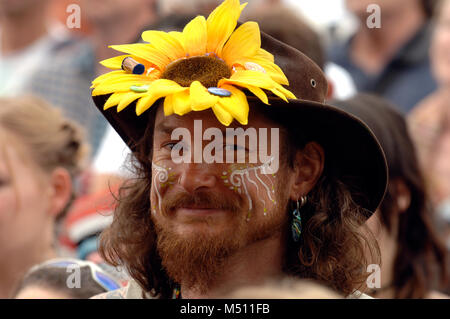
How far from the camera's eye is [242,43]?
2148mm

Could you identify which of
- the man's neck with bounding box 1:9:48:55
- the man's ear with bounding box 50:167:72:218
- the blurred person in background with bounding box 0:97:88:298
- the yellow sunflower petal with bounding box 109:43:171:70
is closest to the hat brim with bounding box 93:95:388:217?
the yellow sunflower petal with bounding box 109:43:171:70

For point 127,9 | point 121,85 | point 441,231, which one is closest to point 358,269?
point 121,85

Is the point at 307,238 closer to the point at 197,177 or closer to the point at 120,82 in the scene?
the point at 197,177

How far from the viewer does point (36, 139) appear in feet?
12.5

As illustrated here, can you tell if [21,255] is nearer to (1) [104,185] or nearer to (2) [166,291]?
(1) [104,185]

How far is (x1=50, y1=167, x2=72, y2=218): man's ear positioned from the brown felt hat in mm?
1565

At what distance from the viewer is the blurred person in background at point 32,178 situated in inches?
142

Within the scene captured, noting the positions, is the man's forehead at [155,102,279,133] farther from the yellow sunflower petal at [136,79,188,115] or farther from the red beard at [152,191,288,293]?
the red beard at [152,191,288,293]

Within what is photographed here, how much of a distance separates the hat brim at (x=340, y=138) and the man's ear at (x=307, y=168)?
2 centimetres

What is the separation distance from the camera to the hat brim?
7.03 feet

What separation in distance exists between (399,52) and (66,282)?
294 cm

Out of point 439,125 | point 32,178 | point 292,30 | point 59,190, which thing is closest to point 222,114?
point 292,30

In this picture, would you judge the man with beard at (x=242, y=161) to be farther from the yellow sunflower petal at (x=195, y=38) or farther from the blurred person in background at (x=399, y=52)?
the blurred person in background at (x=399, y=52)

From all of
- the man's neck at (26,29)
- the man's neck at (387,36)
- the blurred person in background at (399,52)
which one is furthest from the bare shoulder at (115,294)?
the man's neck at (26,29)
